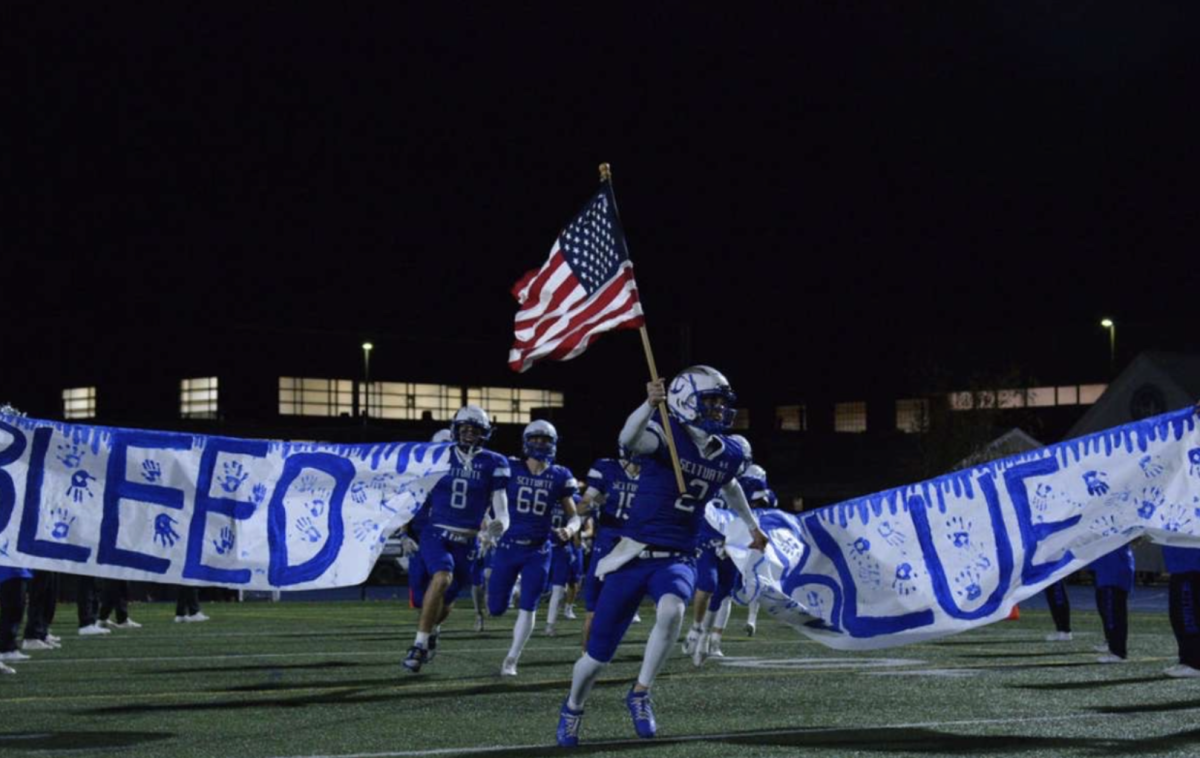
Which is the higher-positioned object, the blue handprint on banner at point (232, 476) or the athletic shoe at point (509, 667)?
the blue handprint on banner at point (232, 476)

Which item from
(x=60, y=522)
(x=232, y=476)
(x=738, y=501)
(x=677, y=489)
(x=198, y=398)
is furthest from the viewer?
(x=198, y=398)

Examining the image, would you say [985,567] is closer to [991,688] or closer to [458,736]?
[991,688]

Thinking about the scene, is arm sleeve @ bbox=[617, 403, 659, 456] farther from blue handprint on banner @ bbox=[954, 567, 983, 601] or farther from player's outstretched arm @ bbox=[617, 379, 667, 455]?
blue handprint on banner @ bbox=[954, 567, 983, 601]

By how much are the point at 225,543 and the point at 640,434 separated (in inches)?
231

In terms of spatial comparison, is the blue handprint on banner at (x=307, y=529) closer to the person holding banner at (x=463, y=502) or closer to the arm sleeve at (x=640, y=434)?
the person holding banner at (x=463, y=502)

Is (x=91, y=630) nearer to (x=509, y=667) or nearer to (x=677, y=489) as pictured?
(x=509, y=667)

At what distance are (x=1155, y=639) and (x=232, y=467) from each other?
11339 mm

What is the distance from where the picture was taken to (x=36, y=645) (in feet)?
62.5

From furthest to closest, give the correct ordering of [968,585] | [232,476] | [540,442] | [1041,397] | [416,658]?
[1041,397] < [540,442] < [232,476] < [416,658] < [968,585]

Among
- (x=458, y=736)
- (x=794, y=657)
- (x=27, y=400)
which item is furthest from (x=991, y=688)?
(x=27, y=400)

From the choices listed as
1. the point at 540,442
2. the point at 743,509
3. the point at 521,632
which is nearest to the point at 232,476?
the point at 521,632

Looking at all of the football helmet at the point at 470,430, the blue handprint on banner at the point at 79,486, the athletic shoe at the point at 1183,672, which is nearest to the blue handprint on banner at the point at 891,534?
the athletic shoe at the point at 1183,672

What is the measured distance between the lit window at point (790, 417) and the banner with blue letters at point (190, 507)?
69.2 metres

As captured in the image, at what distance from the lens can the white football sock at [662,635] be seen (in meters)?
9.77
